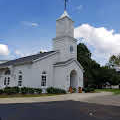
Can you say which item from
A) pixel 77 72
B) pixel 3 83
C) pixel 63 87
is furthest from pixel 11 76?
pixel 77 72

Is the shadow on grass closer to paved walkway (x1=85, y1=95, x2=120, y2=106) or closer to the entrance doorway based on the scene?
paved walkway (x1=85, y1=95, x2=120, y2=106)

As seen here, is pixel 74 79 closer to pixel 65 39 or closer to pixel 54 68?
pixel 54 68

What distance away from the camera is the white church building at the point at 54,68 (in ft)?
65.5

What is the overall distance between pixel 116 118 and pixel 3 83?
21.3 metres

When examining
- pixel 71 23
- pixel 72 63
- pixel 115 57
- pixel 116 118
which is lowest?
pixel 116 118

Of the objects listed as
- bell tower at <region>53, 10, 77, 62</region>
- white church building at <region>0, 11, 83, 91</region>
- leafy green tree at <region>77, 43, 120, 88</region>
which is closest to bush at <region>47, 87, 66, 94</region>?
white church building at <region>0, 11, 83, 91</region>

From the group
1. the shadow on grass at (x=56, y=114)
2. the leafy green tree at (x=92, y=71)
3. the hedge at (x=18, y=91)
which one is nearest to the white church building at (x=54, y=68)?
the hedge at (x=18, y=91)

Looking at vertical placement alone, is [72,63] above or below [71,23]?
below

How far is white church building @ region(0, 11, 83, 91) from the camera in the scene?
65.5 ft

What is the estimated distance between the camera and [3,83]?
953 inches

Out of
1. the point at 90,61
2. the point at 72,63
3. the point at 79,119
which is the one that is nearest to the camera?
the point at 79,119

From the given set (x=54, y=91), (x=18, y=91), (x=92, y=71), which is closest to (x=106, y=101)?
(x=54, y=91)

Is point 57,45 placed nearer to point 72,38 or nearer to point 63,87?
point 72,38

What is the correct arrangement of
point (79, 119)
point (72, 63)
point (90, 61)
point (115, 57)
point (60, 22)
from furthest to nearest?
point (90, 61), point (115, 57), point (60, 22), point (72, 63), point (79, 119)
